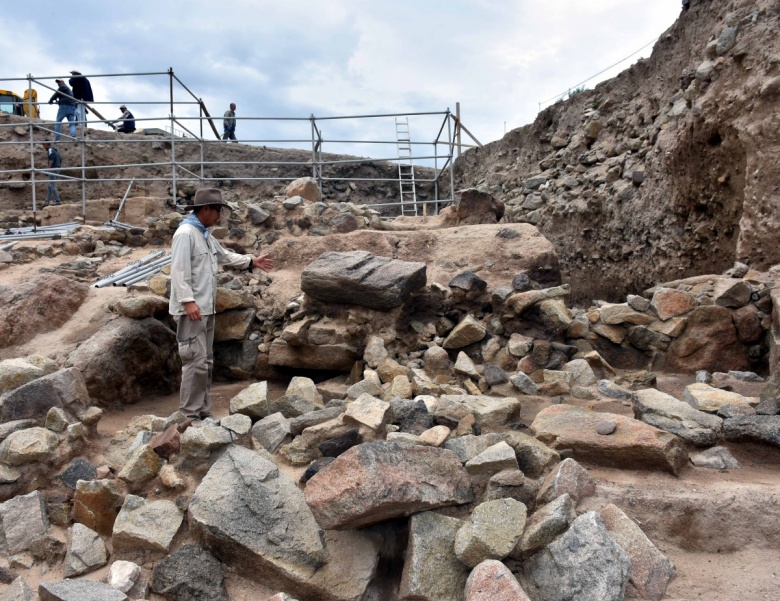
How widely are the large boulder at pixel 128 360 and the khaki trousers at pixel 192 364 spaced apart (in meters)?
0.78

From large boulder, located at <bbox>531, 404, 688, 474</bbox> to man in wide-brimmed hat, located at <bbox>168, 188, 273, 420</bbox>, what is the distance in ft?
7.40

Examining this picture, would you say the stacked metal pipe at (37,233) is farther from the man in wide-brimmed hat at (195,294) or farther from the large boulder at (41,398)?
the large boulder at (41,398)

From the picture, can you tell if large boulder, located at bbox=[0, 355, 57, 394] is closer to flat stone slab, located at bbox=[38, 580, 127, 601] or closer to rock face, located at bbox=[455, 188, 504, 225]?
flat stone slab, located at bbox=[38, 580, 127, 601]

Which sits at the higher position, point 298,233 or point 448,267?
point 298,233

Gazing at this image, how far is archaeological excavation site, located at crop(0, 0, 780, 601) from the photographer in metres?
2.11

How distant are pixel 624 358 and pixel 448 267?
1864 mm

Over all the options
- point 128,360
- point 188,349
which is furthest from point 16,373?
point 188,349

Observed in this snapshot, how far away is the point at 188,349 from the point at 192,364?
105mm

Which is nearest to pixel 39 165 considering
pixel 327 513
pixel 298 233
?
pixel 298 233

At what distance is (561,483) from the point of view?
2215 millimetres

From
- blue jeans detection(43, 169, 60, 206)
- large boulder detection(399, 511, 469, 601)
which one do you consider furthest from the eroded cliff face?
blue jeans detection(43, 169, 60, 206)

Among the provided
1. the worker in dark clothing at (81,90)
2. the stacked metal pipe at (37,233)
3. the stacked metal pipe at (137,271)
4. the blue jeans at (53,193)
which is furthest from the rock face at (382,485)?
the blue jeans at (53,193)

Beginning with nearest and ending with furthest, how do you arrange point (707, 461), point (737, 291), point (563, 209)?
point (707, 461)
point (737, 291)
point (563, 209)

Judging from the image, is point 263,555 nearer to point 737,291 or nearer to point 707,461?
point 707,461
